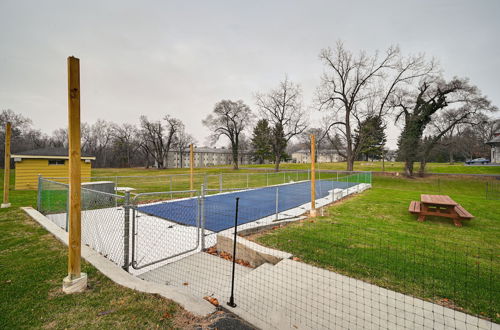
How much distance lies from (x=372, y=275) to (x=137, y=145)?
6632 centimetres

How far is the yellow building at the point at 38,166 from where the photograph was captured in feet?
45.7

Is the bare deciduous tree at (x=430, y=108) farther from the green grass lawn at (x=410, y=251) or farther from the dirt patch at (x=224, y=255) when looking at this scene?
the dirt patch at (x=224, y=255)

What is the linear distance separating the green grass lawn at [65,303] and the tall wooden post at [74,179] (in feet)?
0.56

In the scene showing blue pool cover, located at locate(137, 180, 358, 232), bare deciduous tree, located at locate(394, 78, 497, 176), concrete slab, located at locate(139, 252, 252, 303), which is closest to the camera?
concrete slab, located at locate(139, 252, 252, 303)

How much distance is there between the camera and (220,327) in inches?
86.8

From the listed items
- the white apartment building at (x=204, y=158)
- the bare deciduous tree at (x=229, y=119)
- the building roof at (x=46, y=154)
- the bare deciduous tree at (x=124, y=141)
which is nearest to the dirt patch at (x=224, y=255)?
the building roof at (x=46, y=154)

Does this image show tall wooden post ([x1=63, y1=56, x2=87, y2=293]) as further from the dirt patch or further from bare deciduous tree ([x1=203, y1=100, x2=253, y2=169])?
bare deciduous tree ([x1=203, y1=100, x2=253, y2=169])

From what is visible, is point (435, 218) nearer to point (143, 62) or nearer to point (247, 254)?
point (247, 254)

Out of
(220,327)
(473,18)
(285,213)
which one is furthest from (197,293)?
(473,18)

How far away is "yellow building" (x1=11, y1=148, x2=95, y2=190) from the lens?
13.9 metres

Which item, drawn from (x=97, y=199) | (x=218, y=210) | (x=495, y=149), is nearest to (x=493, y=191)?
(x=218, y=210)

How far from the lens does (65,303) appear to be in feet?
8.18

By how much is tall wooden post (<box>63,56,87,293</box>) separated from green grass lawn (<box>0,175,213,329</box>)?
0.17 meters

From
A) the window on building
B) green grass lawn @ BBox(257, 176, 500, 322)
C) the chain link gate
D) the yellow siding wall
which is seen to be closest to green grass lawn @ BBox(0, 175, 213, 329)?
the chain link gate
